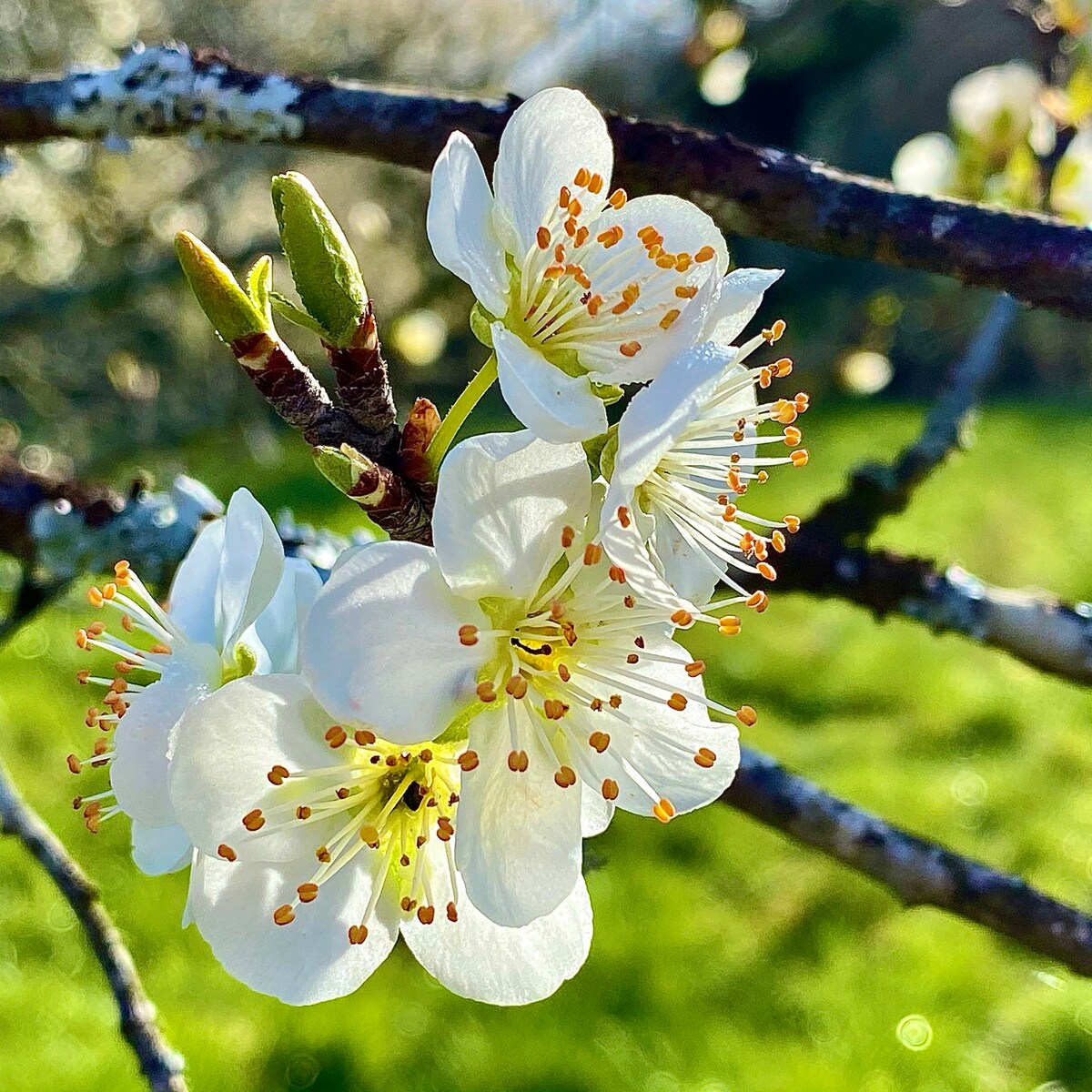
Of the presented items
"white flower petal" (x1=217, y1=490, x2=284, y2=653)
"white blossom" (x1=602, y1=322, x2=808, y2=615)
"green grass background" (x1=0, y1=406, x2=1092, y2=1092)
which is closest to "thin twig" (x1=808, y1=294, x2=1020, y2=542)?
"green grass background" (x1=0, y1=406, x2=1092, y2=1092)

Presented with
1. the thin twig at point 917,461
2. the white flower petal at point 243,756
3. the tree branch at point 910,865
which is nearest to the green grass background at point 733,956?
the thin twig at point 917,461

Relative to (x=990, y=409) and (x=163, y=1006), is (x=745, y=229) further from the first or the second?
(x=990, y=409)

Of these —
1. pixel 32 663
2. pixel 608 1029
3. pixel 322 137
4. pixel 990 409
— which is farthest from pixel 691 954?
pixel 990 409

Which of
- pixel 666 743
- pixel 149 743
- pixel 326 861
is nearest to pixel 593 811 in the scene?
pixel 666 743

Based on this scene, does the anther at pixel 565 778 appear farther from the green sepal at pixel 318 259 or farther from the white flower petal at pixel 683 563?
the green sepal at pixel 318 259

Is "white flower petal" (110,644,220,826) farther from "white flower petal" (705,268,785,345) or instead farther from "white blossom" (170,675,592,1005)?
"white flower petal" (705,268,785,345)

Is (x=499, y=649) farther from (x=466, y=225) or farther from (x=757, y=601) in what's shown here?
(x=466, y=225)
